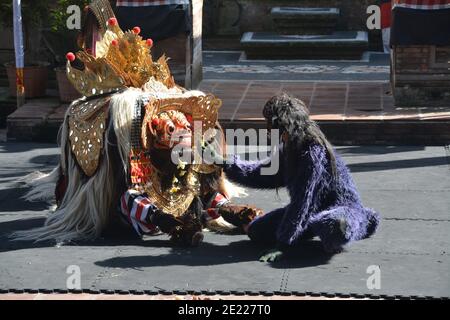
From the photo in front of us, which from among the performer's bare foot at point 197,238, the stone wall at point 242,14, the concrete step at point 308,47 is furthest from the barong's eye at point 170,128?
the stone wall at point 242,14

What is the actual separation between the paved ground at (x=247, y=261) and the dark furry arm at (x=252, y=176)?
1.43ft

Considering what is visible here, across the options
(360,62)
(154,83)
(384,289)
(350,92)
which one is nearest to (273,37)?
(360,62)

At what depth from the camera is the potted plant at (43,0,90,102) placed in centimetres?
1148

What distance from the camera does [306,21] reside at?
16734mm

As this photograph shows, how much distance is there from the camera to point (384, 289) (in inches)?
246

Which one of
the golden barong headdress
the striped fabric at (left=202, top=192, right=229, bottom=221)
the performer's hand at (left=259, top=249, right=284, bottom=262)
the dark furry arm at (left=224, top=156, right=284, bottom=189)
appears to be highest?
the golden barong headdress

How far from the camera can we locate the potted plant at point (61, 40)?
1148 cm

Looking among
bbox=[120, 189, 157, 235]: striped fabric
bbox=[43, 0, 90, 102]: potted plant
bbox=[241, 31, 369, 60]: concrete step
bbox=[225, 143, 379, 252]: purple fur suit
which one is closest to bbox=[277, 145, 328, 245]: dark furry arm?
bbox=[225, 143, 379, 252]: purple fur suit

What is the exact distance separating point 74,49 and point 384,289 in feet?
22.1

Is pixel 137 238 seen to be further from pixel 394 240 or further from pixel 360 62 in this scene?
pixel 360 62

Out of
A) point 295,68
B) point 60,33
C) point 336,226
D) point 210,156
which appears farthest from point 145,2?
point 336,226

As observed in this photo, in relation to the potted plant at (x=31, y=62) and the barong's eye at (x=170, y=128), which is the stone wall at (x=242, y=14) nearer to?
the potted plant at (x=31, y=62)

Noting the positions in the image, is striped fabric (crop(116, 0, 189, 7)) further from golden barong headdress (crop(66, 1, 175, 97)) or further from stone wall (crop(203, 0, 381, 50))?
stone wall (crop(203, 0, 381, 50))

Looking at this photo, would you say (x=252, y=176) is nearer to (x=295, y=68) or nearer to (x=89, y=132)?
(x=89, y=132)
